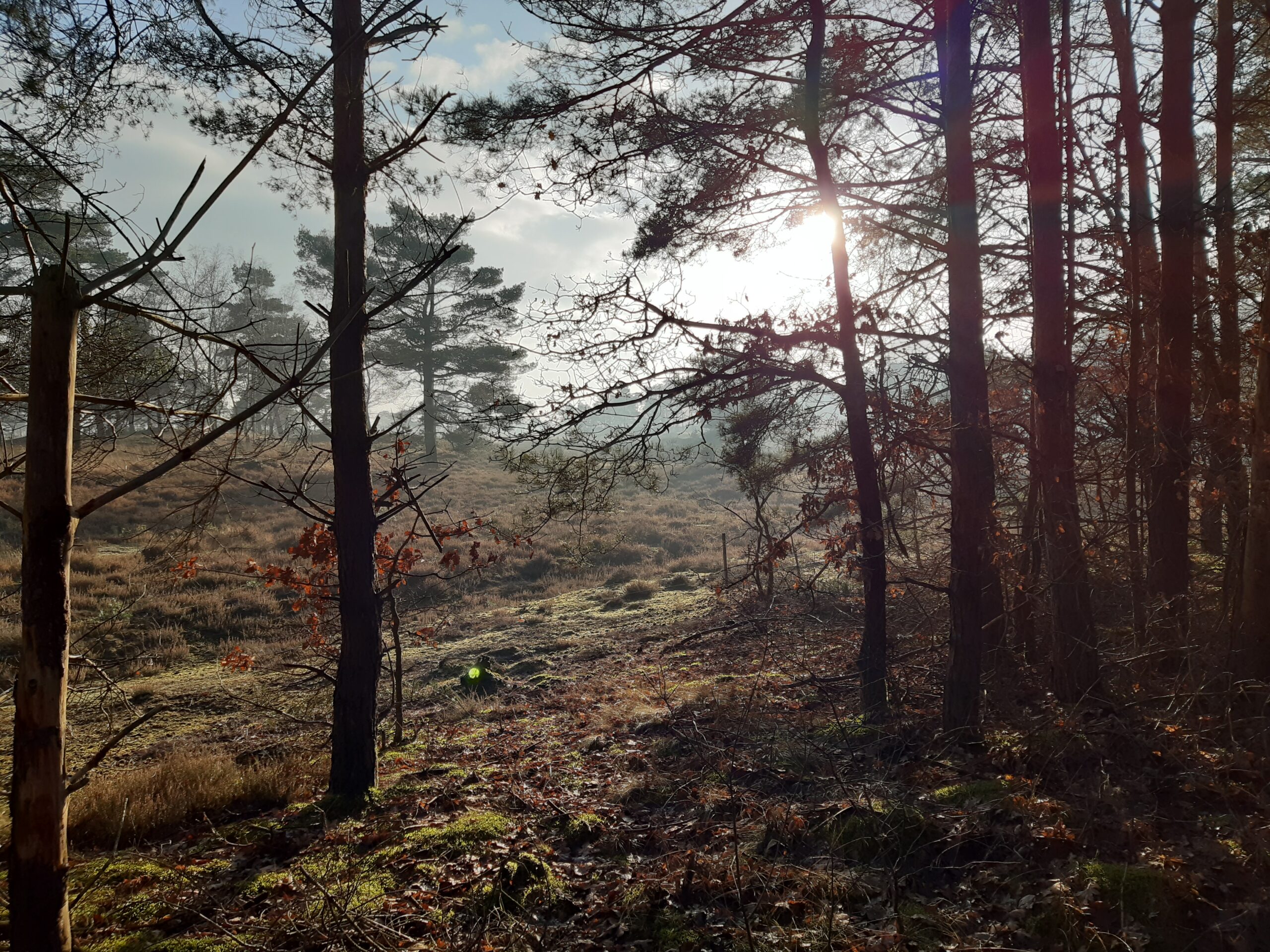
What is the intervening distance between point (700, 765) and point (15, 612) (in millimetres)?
14981

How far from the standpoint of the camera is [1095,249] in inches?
348

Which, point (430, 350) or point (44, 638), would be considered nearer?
point (44, 638)

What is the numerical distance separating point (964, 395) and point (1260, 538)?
2295 millimetres

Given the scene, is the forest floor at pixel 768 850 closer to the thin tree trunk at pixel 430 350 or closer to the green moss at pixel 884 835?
the green moss at pixel 884 835

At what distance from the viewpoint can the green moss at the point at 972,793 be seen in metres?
4.61

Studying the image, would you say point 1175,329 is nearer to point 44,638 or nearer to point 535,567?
point 44,638

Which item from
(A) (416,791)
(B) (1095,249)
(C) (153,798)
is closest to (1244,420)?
(B) (1095,249)

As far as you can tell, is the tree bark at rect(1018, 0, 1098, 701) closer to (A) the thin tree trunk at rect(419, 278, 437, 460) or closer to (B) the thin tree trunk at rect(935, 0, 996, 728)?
(B) the thin tree trunk at rect(935, 0, 996, 728)

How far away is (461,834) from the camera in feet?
16.4

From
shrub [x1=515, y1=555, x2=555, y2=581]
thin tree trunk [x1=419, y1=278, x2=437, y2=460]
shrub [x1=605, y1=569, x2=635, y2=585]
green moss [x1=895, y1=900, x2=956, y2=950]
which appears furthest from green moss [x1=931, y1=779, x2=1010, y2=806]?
thin tree trunk [x1=419, y1=278, x2=437, y2=460]

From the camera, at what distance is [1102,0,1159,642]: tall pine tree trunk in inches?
274

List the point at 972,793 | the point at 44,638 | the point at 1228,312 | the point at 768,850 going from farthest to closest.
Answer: the point at 1228,312, the point at 972,793, the point at 768,850, the point at 44,638

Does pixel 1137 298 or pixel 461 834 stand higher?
pixel 1137 298

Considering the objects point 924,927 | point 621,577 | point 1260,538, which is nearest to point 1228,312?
point 1260,538
